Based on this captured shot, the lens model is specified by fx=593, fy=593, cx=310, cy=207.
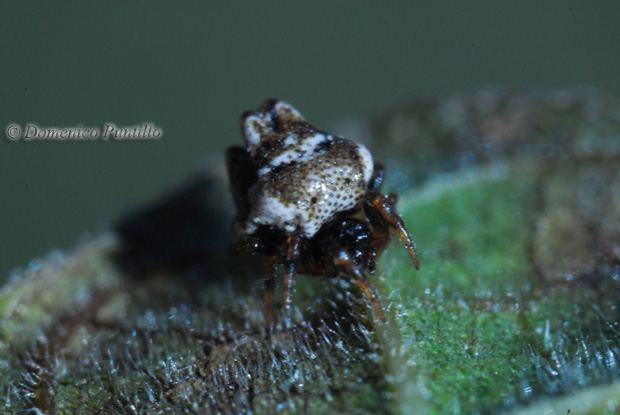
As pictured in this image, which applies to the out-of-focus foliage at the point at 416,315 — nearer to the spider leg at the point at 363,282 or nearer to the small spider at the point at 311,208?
the spider leg at the point at 363,282

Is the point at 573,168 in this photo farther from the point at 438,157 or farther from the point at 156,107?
the point at 156,107

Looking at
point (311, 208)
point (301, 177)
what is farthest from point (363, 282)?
point (301, 177)

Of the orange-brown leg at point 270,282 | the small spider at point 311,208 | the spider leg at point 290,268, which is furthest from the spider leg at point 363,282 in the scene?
the orange-brown leg at point 270,282

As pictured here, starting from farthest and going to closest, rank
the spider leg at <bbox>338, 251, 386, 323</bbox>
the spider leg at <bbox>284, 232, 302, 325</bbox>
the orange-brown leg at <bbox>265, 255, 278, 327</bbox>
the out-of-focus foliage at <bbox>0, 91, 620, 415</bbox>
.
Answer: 1. the orange-brown leg at <bbox>265, 255, 278, 327</bbox>
2. the spider leg at <bbox>284, 232, 302, 325</bbox>
3. the spider leg at <bbox>338, 251, 386, 323</bbox>
4. the out-of-focus foliage at <bbox>0, 91, 620, 415</bbox>

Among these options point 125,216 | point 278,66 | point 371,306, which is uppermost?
point 278,66

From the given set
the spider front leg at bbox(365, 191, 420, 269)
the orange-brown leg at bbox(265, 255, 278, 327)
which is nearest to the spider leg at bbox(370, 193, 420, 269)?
the spider front leg at bbox(365, 191, 420, 269)

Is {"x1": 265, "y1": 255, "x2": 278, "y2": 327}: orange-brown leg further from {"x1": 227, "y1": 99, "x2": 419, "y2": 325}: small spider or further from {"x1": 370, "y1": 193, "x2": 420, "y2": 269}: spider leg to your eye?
{"x1": 370, "y1": 193, "x2": 420, "y2": 269}: spider leg

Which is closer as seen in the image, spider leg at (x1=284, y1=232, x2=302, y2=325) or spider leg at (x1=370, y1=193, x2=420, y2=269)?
spider leg at (x1=284, y1=232, x2=302, y2=325)

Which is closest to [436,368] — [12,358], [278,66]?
[12,358]
